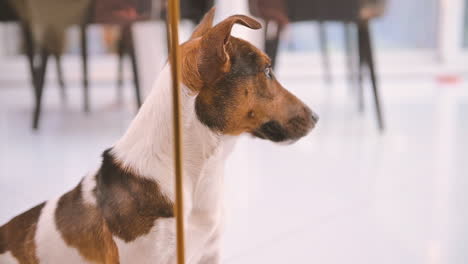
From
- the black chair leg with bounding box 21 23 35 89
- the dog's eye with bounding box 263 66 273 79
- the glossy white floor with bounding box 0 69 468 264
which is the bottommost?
the glossy white floor with bounding box 0 69 468 264

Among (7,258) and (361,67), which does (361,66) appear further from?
(7,258)

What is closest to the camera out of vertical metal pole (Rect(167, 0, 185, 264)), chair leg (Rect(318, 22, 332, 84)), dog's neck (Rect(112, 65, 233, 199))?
vertical metal pole (Rect(167, 0, 185, 264))

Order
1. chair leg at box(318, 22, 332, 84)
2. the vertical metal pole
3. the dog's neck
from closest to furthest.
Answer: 1. the vertical metal pole
2. the dog's neck
3. chair leg at box(318, 22, 332, 84)

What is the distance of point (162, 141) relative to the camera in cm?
83

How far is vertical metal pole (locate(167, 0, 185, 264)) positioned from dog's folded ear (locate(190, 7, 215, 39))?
0.08 m

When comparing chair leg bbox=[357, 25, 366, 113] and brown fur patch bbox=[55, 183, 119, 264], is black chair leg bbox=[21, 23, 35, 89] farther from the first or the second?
chair leg bbox=[357, 25, 366, 113]

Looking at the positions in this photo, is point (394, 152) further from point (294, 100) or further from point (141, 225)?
point (141, 225)

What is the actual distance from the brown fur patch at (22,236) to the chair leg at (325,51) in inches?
23.2

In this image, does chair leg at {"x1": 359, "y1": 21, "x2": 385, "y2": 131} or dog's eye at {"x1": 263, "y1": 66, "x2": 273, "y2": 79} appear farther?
chair leg at {"x1": 359, "y1": 21, "x2": 385, "y2": 131}

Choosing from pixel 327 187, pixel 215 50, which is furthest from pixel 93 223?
pixel 327 187

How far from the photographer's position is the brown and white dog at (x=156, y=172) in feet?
2.70

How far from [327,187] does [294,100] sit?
73 centimetres

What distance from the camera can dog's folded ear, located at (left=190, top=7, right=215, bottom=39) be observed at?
83 centimetres

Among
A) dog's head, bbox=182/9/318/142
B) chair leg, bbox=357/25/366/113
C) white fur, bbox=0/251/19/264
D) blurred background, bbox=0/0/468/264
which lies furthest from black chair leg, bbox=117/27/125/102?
chair leg, bbox=357/25/366/113
